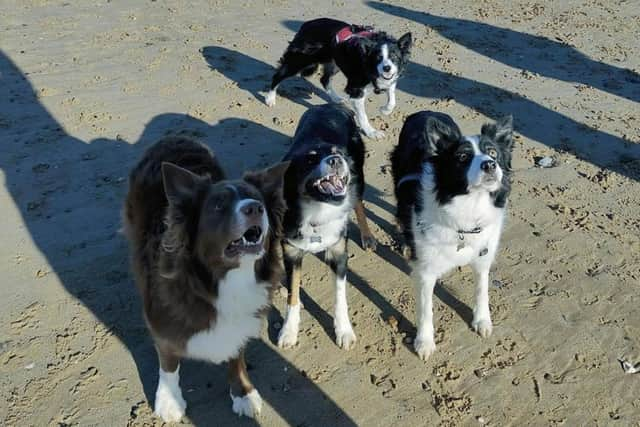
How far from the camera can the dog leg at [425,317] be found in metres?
3.71

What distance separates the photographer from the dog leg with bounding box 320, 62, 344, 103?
24.3 ft

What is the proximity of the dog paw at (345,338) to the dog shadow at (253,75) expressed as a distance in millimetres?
4314

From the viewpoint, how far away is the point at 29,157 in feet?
19.1

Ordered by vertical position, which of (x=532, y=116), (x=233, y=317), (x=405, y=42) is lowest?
(x=532, y=116)

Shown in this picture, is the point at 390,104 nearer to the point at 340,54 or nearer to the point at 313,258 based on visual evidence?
the point at 340,54

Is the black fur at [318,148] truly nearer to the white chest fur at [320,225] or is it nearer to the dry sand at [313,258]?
the white chest fur at [320,225]

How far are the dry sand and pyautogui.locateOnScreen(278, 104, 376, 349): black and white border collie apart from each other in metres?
0.18

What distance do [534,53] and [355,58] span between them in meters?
4.12

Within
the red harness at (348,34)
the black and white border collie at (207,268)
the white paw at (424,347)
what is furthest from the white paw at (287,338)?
the red harness at (348,34)

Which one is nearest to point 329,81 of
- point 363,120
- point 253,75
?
point 363,120

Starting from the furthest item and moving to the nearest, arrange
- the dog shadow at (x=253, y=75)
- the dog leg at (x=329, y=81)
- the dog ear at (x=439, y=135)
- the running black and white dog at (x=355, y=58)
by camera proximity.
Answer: the dog shadow at (x=253, y=75) → the dog leg at (x=329, y=81) → the running black and white dog at (x=355, y=58) → the dog ear at (x=439, y=135)

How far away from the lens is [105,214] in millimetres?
5035

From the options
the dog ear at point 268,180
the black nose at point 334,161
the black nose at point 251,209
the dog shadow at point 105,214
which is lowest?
the dog shadow at point 105,214

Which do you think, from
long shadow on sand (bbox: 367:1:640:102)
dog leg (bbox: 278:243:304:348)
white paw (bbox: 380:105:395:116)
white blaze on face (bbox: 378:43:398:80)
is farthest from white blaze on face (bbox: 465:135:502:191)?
long shadow on sand (bbox: 367:1:640:102)
